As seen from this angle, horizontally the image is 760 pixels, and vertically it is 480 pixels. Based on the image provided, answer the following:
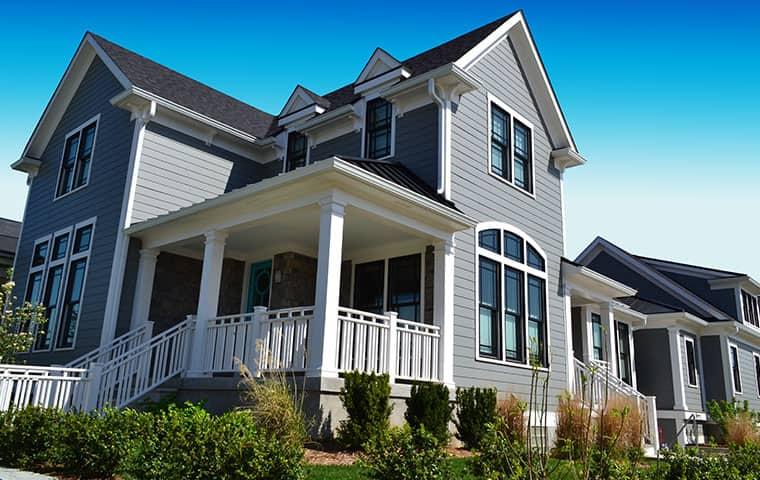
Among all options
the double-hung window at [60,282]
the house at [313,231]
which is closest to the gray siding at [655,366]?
the house at [313,231]

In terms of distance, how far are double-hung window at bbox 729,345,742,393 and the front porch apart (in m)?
15.8

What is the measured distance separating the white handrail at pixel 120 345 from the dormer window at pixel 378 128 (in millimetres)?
5629

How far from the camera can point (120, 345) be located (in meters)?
11.7

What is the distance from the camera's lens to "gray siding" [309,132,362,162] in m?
13.5

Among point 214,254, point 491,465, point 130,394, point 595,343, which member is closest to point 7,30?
point 214,254

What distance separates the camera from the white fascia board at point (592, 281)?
46.4 feet

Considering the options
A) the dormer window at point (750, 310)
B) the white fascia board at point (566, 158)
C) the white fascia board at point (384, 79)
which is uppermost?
the white fascia board at point (384, 79)

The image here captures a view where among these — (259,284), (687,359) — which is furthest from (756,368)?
(259,284)

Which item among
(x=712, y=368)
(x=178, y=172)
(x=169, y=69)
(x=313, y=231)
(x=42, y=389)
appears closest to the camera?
(x=42, y=389)

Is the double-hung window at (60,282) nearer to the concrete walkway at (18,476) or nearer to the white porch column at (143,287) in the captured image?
the white porch column at (143,287)

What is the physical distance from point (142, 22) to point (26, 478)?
8690mm

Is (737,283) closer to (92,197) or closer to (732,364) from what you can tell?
Answer: (732,364)

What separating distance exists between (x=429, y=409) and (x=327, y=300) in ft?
6.91

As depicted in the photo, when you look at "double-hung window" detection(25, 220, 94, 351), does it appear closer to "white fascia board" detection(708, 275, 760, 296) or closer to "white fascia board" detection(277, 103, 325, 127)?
"white fascia board" detection(277, 103, 325, 127)
